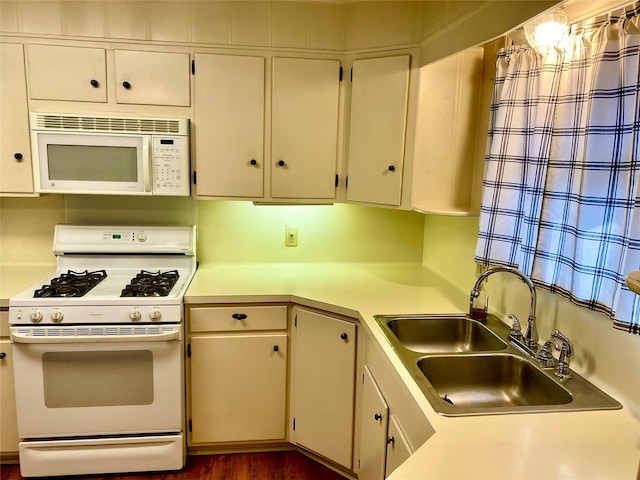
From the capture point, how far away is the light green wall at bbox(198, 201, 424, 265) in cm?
269

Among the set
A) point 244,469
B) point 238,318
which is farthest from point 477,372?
point 244,469

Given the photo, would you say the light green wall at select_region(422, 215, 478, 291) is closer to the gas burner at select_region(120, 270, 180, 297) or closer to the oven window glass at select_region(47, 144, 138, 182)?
the gas burner at select_region(120, 270, 180, 297)

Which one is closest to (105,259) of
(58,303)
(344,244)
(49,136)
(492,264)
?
(58,303)

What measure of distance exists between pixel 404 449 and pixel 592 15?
1.40 m

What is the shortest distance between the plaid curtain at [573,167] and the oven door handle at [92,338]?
54.3 inches

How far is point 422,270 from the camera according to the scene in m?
2.73

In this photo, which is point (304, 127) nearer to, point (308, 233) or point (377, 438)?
point (308, 233)

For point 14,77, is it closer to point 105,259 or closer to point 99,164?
point 99,164

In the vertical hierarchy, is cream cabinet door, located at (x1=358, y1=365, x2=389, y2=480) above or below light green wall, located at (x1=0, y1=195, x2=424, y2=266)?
below

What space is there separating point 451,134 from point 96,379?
193 centimetres

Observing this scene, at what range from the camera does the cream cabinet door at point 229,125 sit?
2.26 metres

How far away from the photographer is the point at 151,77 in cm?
222

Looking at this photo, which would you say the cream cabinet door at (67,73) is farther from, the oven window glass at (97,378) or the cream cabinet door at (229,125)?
the oven window glass at (97,378)

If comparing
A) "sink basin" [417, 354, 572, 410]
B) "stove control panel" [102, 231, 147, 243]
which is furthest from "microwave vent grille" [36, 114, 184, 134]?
"sink basin" [417, 354, 572, 410]
